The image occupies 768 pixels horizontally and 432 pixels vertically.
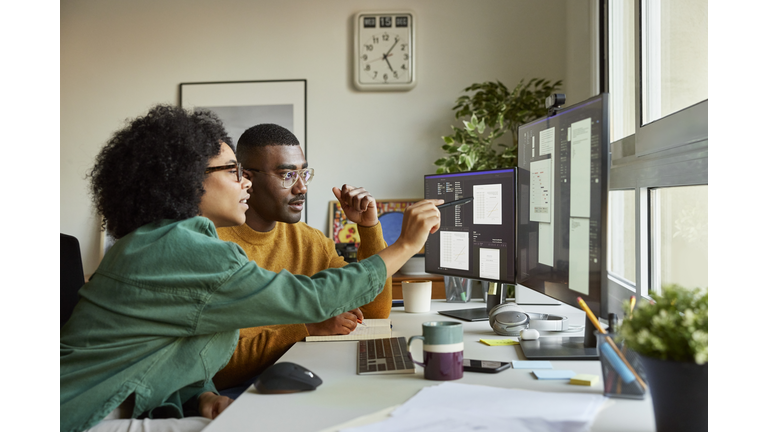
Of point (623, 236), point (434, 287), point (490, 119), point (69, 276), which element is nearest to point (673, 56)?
point (623, 236)

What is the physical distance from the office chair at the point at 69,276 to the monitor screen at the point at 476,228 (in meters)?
1.01

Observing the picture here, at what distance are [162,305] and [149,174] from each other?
0.96 feet

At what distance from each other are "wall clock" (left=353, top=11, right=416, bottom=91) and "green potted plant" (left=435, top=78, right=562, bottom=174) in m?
0.42

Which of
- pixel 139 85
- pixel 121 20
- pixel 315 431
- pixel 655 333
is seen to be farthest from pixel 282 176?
pixel 121 20

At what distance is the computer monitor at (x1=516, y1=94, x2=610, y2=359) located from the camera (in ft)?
3.21

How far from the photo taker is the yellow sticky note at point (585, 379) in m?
0.87

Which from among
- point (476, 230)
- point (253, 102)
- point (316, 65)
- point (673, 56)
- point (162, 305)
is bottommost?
point (162, 305)

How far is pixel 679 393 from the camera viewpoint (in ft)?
2.01

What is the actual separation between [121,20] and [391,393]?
3469mm

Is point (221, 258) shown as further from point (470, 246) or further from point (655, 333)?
point (470, 246)

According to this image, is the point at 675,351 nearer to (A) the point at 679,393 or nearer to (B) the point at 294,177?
(A) the point at 679,393

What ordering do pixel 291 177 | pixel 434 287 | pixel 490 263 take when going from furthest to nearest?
pixel 434 287 < pixel 291 177 < pixel 490 263

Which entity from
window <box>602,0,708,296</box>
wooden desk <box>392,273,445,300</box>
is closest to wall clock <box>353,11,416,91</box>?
wooden desk <box>392,273,445,300</box>
